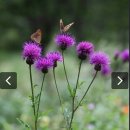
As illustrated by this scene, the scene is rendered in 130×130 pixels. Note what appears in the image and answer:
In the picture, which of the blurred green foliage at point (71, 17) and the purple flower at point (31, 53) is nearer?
the purple flower at point (31, 53)

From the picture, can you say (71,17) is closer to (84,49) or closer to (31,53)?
(84,49)

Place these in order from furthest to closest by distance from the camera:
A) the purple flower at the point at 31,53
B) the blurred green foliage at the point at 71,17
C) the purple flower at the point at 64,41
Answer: the blurred green foliage at the point at 71,17 < the purple flower at the point at 64,41 < the purple flower at the point at 31,53

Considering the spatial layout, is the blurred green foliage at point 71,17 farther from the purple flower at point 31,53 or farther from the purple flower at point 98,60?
the purple flower at point 31,53

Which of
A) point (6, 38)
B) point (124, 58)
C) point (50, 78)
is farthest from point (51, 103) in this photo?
point (6, 38)

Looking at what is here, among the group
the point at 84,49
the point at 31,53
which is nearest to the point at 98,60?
the point at 84,49

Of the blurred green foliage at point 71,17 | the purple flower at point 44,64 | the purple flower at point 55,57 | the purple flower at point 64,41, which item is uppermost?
the blurred green foliage at point 71,17

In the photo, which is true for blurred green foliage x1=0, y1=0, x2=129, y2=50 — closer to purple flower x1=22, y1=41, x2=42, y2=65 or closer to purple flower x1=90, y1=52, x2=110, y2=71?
purple flower x1=90, y1=52, x2=110, y2=71

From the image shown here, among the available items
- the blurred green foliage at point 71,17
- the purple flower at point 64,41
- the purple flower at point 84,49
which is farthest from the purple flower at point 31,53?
the blurred green foliage at point 71,17
